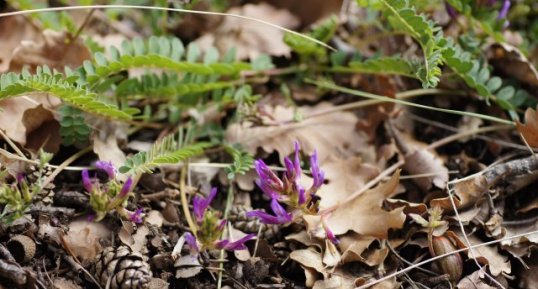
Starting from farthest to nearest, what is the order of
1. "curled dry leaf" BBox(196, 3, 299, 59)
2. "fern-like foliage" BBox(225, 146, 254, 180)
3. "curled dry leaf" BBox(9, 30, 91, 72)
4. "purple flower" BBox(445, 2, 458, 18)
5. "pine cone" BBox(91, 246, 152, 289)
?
1. "curled dry leaf" BBox(196, 3, 299, 59)
2. "purple flower" BBox(445, 2, 458, 18)
3. "curled dry leaf" BBox(9, 30, 91, 72)
4. "fern-like foliage" BBox(225, 146, 254, 180)
5. "pine cone" BBox(91, 246, 152, 289)

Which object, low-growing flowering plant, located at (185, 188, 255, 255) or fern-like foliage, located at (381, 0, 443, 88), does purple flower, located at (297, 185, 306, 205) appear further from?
fern-like foliage, located at (381, 0, 443, 88)

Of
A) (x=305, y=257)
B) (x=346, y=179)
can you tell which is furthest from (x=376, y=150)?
(x=305, y=257)

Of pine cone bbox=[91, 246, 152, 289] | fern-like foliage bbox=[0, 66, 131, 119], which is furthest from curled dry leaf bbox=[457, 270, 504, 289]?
fern-like foliage bbox=[0, 66, 131, 119]

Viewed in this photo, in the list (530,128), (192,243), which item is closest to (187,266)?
(192,243)

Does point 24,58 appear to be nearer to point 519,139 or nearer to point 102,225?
point 102,225

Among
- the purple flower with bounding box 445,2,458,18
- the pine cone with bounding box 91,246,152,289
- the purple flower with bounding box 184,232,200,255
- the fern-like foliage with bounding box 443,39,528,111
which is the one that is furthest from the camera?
the purple flower with bounding box 445,2,458,18
